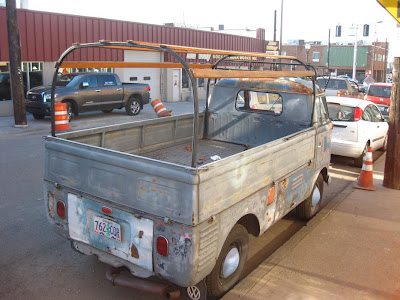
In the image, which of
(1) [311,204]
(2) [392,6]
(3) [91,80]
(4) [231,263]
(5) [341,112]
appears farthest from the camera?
(3) [91,80]

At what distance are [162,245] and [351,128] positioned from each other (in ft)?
24.2

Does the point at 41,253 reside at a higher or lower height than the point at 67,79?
lower

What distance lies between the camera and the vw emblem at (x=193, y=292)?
3.79 m

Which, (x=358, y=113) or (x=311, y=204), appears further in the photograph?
(x=358, y=113)

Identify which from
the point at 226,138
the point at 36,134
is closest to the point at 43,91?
the point at 36,134

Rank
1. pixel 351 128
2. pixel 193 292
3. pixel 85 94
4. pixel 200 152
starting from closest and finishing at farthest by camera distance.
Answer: pixel 193 292 < pixel 200 152 < pixel 351 128 < pixel 85 94

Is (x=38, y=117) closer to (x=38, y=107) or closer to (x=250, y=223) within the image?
(x=38, y=107)

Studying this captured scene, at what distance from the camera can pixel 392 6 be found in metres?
Answer: 7.03

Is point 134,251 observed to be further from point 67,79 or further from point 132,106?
point 132,106

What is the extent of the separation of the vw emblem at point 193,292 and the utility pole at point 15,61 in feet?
40.8

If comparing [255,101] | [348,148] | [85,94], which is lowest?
[348,148]

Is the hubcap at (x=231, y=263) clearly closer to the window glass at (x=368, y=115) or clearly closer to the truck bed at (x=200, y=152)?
the truck bed at (x=200, y=152)

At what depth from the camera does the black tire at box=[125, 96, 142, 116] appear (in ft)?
60.2

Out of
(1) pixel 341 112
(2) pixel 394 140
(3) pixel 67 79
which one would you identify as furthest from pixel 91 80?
(2) pixel 394 140
